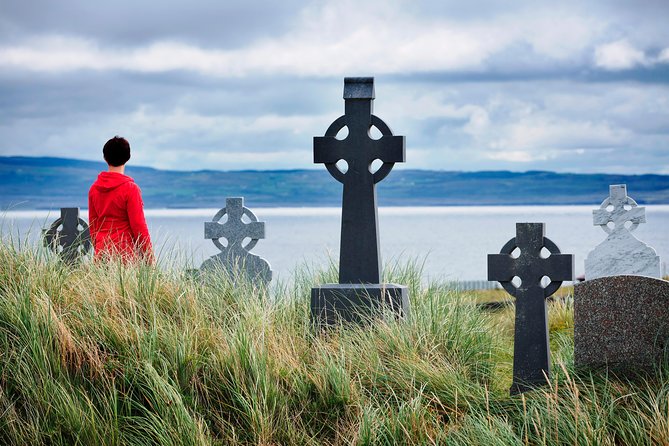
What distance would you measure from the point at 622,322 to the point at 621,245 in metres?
9.94

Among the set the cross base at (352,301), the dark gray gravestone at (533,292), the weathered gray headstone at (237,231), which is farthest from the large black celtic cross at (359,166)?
the weathered gray headstone at (237,231)

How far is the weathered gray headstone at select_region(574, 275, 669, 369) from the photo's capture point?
21.7 feet

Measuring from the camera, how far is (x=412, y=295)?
912 cm

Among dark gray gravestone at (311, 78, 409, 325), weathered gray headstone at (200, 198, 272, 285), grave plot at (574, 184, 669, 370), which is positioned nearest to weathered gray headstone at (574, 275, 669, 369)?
grave plot at (574, 184, 669, 370)

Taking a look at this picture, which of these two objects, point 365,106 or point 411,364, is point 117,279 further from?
point 365,106

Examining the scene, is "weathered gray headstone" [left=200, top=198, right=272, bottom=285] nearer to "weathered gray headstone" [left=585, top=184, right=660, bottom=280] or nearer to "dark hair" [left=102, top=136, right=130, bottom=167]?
"dark hair" [left=102, top=136, right=130, bottom=167]

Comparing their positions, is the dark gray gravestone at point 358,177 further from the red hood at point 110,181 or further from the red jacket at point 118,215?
the red hood at point 110,181

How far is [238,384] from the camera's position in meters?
5.94

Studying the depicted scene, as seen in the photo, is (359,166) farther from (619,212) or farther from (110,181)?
(619,212)

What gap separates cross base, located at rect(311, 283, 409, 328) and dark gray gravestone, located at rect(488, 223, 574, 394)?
102 centimetres

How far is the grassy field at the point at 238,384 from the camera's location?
18.1 ft

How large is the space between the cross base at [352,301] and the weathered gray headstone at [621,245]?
8.78 meters

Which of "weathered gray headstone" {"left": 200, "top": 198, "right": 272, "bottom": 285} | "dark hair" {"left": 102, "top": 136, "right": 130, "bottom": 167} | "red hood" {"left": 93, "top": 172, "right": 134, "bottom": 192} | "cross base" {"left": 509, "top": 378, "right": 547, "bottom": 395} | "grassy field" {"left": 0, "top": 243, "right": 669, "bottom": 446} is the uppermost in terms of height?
"dark hair" {"left": 102, "top": 136, "right": 130, "bottom": 167}

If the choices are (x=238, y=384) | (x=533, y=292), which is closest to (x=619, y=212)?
(x=533, y=292)
